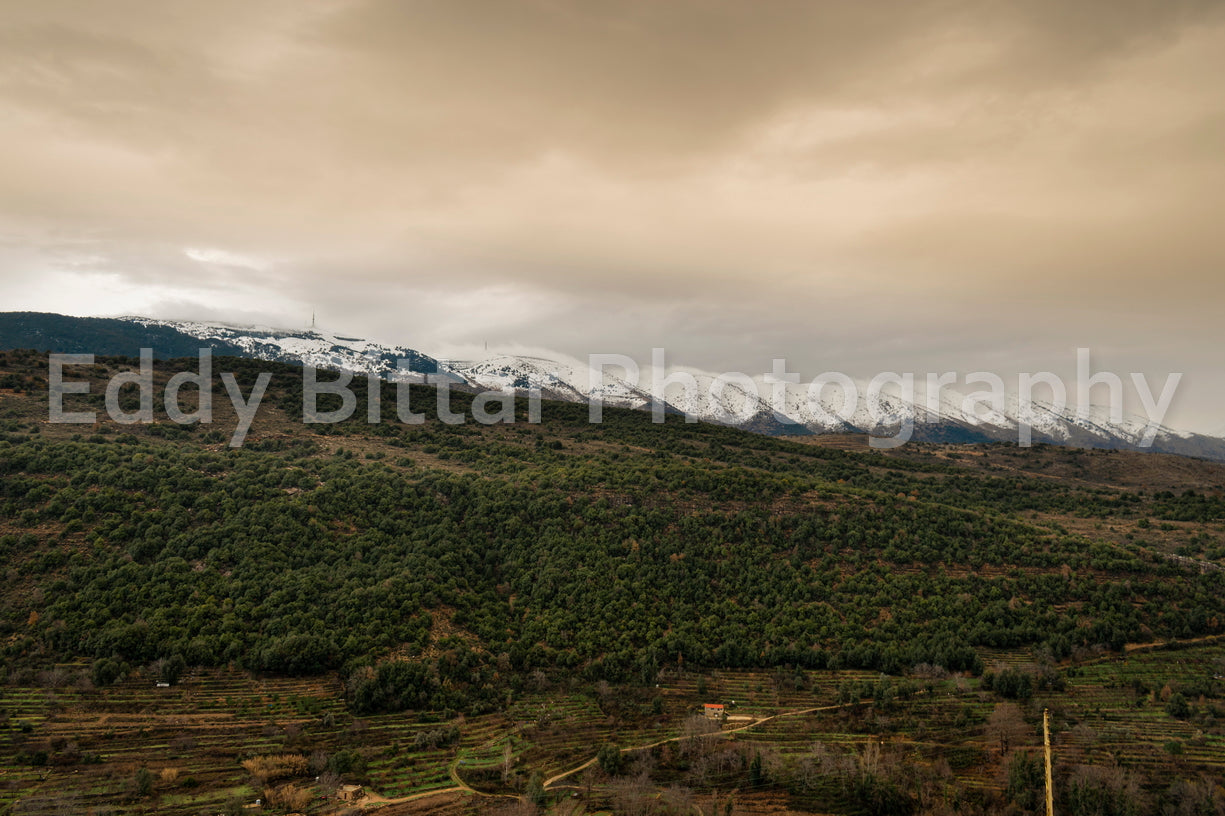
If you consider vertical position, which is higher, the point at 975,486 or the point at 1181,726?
the point at 975,486

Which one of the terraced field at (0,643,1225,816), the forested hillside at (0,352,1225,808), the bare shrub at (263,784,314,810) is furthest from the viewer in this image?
the forested hillside at (0,352,1225,808)

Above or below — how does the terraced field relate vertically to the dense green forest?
below

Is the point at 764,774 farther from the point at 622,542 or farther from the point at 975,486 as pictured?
the point at 975,486

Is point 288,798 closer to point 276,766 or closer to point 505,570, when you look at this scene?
point 276,766

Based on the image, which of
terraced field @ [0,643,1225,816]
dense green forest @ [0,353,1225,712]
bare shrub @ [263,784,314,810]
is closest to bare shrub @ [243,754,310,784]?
terraced field @ [0,643,1225,816]

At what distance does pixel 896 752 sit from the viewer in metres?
43.5

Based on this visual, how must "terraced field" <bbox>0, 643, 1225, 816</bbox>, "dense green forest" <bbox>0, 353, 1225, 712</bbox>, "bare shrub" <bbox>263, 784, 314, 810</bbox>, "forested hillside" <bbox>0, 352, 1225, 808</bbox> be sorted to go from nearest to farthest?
"bare shrub" <bbox>263, 784, 314, 810</bbox> < "terraced field" <bbox>0, 643, 1225, 816</bbox> < "forested hillside" <bbox>0, 352, 1225, 808</bbox> < "dense green forest" <bbox>0, 353, 1225, 712</bbox>

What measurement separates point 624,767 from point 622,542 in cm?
2463

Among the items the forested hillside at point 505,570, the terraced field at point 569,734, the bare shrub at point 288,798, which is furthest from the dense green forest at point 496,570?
the bare shrub at point 288,798

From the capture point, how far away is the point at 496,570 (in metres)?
63.2

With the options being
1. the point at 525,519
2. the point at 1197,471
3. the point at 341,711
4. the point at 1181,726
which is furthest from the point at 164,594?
the point at 1197,471

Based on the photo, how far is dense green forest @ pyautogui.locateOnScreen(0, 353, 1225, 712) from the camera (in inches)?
1848

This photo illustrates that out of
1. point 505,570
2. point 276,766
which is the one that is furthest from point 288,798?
point 505,570

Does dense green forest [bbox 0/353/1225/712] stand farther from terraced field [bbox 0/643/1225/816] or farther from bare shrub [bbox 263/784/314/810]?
bare shrub [bbox 263/784/314/810]
